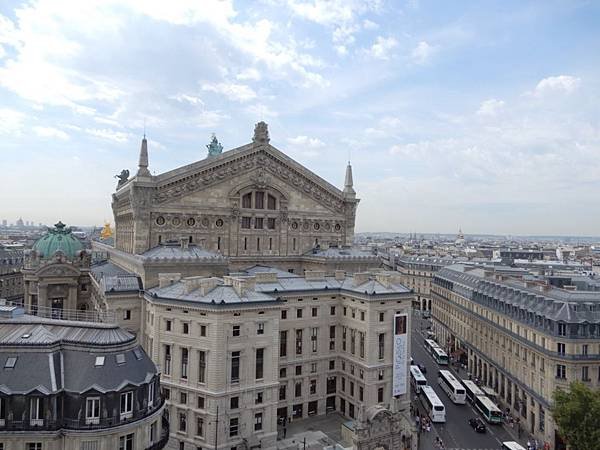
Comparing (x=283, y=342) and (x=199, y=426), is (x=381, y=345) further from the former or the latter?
(x=199, y=426)

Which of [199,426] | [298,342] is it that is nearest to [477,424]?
[298,342]

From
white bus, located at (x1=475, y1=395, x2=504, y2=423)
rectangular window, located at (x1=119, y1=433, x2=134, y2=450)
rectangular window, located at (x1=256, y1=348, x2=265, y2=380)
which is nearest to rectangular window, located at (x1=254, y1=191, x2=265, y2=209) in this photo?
rectangular window, located at (x1=256, y1=348, x2=265, y2=380)

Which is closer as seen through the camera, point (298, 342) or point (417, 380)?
point (298, 342)

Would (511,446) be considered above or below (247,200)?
below

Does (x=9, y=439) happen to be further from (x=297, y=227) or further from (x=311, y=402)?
(x=297, y=227)

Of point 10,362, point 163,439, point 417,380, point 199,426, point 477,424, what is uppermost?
point 10,362

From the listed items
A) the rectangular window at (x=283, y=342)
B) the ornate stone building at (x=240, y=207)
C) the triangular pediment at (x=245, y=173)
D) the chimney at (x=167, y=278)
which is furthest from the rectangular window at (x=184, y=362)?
the triangular pediment at (x=245, y=173)

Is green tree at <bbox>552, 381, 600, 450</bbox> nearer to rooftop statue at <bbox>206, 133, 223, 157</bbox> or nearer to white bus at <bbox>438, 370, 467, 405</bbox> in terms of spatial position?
white bus at <bbox>438, 370, 467, 405</bbox>

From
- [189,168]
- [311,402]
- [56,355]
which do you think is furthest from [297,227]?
[56,355]
